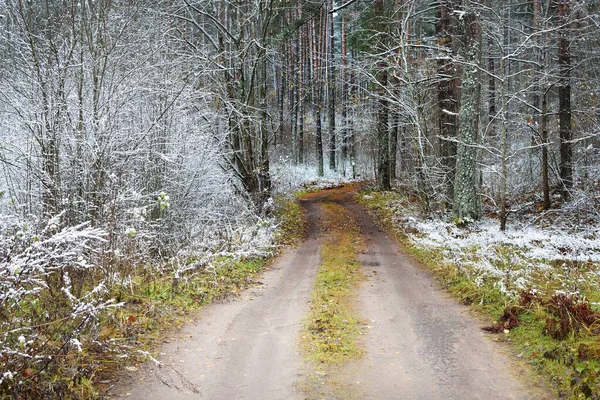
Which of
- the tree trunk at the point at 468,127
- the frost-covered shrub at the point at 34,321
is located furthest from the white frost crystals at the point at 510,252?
the frost-covered shrub at the point at 34,321

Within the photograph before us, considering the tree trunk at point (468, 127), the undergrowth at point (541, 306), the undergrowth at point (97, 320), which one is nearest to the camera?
the undergrowth at point (97, 320)

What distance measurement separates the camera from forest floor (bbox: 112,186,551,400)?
4641 mm

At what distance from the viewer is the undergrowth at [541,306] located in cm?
481

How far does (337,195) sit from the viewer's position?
80.0 feet

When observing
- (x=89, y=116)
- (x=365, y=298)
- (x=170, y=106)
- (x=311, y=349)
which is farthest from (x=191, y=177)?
(x=311, y=349)

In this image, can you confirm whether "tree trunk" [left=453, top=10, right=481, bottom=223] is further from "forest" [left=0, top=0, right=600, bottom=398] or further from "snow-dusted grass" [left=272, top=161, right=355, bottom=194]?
"snow-dusted grass" [left=272, top=161, right=355, bottom=194]

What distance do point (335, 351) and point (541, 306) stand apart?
2645mm

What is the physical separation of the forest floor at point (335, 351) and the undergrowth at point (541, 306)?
0.79 feet

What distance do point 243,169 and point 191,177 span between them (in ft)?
13.7

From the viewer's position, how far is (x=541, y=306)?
615 centimetres

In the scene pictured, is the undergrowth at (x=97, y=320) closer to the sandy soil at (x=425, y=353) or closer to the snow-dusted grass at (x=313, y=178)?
the sandy soil at (x=425, y=353)

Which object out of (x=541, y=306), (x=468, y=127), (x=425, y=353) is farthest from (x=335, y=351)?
(x=468, y=127)

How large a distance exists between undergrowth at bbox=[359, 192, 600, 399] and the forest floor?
0.24m

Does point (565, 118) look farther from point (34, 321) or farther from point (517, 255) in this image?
point (34, 321)
